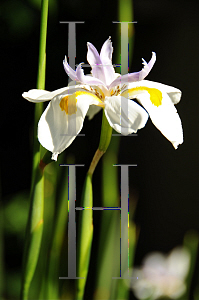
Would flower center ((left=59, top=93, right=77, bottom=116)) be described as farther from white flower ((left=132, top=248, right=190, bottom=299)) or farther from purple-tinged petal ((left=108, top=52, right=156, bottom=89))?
white flower ((left=132, top=248, right=190, bottom=299))

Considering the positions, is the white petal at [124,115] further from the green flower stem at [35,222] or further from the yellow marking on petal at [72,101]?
the green flower stem at [35,222]

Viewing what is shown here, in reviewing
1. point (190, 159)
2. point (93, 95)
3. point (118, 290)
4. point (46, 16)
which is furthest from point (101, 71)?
point (118, 290)

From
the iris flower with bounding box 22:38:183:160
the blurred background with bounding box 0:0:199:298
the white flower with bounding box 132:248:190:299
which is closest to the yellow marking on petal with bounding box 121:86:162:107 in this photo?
the iris flower with bounding box 22:38:183:160

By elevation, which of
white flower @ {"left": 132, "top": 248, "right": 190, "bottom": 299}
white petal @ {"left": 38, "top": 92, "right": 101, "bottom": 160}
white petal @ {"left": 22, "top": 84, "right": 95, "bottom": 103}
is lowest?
white flower @ {"left": 132, "top": 248, "right": 190, "bottom": 299}

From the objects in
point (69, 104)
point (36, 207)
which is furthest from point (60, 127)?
point (36, 207)

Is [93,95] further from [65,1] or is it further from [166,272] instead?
[166,272]

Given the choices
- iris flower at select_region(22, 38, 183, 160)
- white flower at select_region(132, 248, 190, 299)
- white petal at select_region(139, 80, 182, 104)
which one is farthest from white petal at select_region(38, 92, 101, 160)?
white flower at select_region(132, 248, 190, 299)

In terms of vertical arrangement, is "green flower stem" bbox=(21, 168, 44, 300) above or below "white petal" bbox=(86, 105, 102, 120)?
below

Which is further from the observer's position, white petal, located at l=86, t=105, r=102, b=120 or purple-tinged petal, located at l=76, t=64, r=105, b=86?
white petal, located at l=86, t=105, r=102, b=120

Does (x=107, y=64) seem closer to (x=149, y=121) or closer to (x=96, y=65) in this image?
(x=96, y=65)
